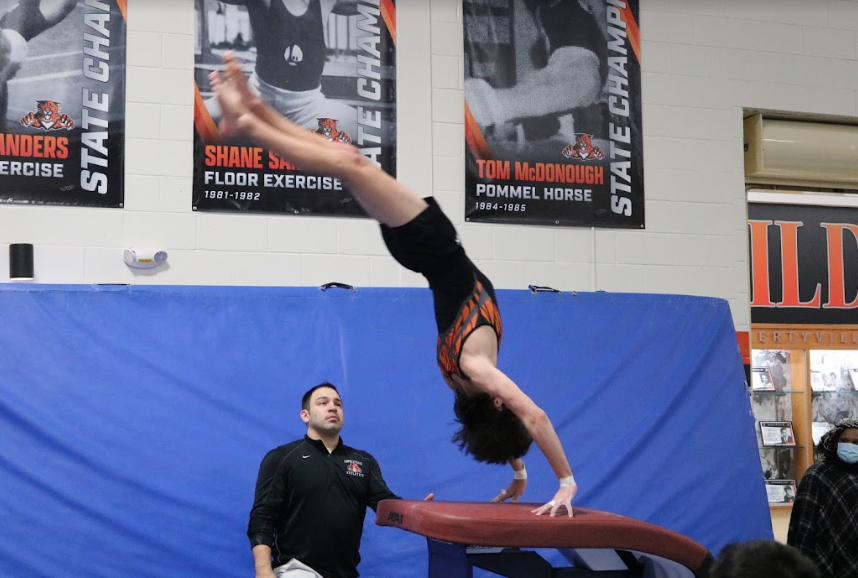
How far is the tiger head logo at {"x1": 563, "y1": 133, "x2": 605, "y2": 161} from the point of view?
6.55 meters

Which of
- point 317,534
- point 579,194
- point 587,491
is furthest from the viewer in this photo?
point 579,194

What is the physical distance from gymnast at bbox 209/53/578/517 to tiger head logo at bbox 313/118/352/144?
2.23 meters

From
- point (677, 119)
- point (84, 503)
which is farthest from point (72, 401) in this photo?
point (677, 119)

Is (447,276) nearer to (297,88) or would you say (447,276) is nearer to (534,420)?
(534,420)

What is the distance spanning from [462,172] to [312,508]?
261cm

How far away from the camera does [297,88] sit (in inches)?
240

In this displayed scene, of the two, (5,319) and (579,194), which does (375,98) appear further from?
(5,319)

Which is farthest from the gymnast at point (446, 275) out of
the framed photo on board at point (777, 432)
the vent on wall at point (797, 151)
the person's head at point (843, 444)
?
the framed photo on board at point (777, 432)

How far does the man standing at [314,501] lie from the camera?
4551 mm

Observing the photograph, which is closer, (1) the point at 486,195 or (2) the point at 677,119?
(1) the point at 486,195

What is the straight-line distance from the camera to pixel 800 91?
7125mm

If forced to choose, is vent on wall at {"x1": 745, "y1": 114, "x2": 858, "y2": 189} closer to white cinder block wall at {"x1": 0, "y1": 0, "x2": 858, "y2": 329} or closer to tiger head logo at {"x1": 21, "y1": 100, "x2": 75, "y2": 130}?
white cinder block wall at {"x1": 0, "y1": 0, "x2": 858, "y2": 329}

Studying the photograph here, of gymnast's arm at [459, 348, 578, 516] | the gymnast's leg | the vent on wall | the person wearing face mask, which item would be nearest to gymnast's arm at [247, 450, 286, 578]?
gymnast's arm at [459, 348, 578, 516]

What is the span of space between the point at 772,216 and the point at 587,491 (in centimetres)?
353
